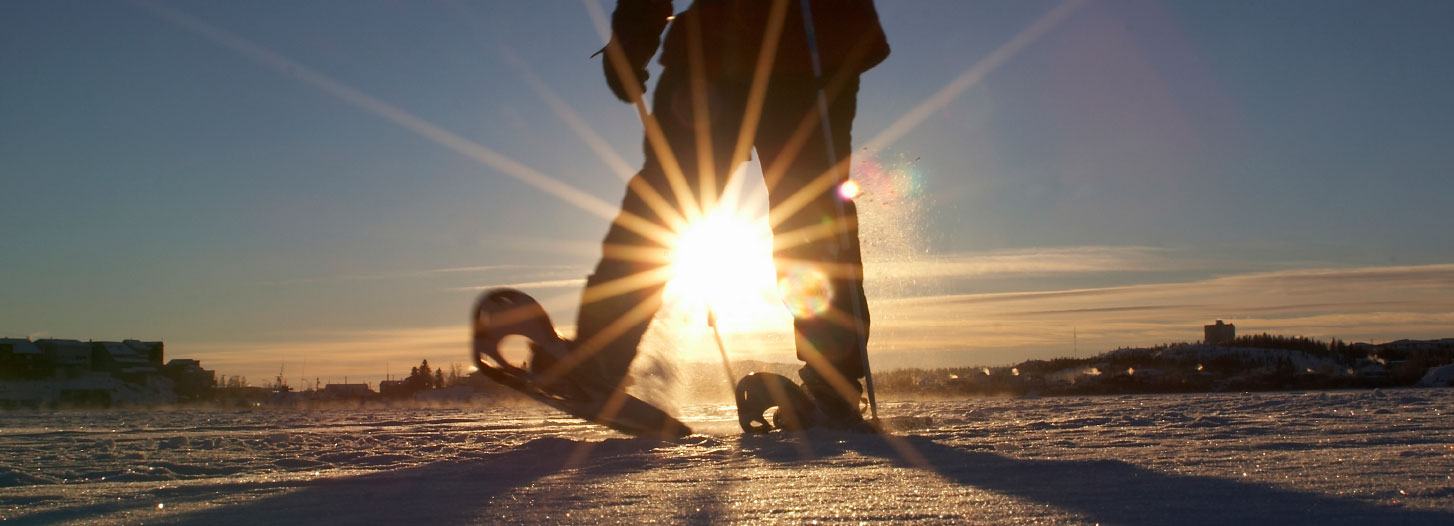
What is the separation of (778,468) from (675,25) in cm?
240

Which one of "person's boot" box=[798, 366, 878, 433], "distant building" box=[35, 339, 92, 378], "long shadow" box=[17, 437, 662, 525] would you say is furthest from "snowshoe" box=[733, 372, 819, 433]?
"distant building" box=[35, 339, 92, 378]

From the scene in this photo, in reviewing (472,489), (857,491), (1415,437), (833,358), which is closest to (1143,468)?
(857,491)

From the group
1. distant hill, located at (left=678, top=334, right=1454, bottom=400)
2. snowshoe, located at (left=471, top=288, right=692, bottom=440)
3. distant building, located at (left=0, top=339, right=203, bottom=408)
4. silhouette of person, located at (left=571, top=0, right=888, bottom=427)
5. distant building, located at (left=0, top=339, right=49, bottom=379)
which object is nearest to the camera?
snowshoe, located at (left=471, top=288, right=692, bottom=440)

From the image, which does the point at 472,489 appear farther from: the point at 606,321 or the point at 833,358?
the point at 833,358

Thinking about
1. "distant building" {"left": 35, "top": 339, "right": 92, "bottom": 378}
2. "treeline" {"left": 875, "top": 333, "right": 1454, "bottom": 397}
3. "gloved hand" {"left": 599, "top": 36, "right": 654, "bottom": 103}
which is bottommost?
"treeline" {"left": 875, "top": 333, "right": 1454, "bottom": 397}

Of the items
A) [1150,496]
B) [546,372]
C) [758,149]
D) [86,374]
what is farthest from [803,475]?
[86,374]

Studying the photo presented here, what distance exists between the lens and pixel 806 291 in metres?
3.71

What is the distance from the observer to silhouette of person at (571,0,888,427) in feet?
11.7

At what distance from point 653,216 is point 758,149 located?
65cm

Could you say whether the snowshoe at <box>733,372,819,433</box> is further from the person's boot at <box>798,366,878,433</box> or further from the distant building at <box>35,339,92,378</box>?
the distant building at <box>35,339,92,378</box>

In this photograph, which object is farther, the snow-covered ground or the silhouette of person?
the silhouette of person

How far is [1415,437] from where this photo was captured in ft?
7.50

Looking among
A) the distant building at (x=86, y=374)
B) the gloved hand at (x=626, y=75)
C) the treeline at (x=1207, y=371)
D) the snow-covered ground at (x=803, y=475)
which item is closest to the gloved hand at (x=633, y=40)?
the gloved hand at (x=626, y=75)

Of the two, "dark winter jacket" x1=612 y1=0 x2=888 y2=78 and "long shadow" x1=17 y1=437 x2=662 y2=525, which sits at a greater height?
"dark winter jacket" x1=612 y1=0 x2=888 y2=78
